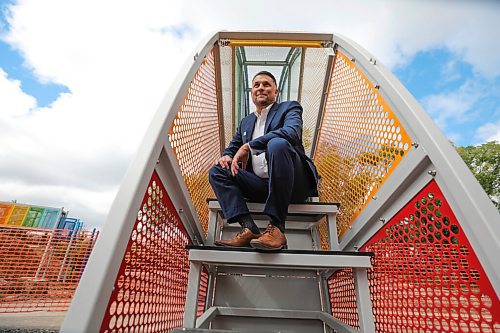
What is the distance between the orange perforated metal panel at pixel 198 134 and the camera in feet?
3.48

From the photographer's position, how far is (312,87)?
198 cm

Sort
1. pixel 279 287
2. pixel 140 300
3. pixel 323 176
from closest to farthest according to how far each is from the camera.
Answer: pixel 140 300, pixel 279 287, pixel 323 176

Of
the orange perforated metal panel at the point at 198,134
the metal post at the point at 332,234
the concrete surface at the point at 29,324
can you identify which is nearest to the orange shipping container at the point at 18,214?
the concrete surface at the point at 29,324

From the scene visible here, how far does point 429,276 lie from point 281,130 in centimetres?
84

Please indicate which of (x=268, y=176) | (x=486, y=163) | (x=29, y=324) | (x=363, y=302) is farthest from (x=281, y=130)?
(x=486, y=163)

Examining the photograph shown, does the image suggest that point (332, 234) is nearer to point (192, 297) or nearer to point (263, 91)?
point (192, 297)

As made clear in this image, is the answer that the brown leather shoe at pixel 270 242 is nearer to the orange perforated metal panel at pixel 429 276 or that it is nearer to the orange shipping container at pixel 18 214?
the orange perforated metal panel at pixel 429 276

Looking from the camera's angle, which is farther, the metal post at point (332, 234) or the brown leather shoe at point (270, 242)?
the metal post at point (332, 234)

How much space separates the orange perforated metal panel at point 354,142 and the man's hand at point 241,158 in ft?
1.96

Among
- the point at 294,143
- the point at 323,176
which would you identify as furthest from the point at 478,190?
the point at 323,176

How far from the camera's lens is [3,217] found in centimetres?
822

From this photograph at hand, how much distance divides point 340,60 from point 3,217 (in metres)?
11.5

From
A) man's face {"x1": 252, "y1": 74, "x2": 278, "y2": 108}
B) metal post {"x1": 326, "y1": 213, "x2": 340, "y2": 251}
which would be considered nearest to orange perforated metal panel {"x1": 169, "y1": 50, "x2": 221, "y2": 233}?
man's face {"x1": 252, "y1": 74, "x2": 278, "y2": 108}

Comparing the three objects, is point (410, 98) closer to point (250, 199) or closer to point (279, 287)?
point (250, 199)
